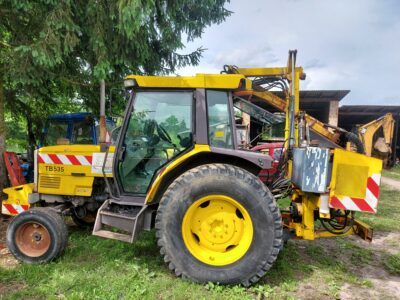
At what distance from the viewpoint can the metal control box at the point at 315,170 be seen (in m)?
3.43

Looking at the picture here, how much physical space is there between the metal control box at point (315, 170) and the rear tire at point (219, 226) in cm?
47

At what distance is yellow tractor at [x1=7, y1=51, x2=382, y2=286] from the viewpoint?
3.37m

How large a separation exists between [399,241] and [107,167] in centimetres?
470

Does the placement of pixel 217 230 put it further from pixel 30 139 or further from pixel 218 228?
pixel 30 139

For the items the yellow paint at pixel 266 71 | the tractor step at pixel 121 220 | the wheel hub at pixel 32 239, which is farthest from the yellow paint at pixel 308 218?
the wheel hub at pixel 32 239

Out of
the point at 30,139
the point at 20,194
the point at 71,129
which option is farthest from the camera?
the point at 30,139

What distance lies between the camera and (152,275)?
3590 millimetres

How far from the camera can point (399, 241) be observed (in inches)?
206

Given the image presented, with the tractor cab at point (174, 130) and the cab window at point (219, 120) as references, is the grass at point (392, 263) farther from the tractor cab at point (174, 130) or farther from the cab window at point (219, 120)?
the cab window at point (219, 120)

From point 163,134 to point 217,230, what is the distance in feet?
4.19

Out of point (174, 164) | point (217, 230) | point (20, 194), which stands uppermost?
point (174, 164)

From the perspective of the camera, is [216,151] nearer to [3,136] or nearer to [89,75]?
[89,75]

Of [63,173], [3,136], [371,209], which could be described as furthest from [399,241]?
[3,136]

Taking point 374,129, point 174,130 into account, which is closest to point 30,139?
point 174,130
